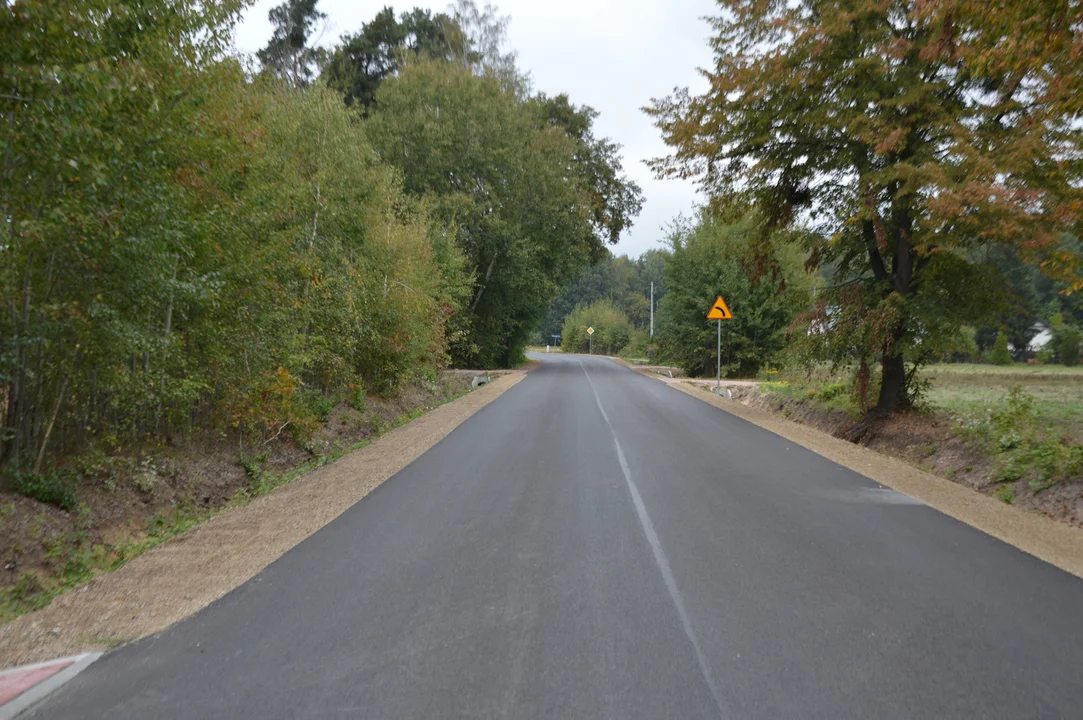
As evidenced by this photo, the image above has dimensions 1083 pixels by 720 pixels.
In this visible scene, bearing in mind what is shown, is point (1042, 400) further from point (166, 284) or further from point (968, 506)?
point (166, 284)

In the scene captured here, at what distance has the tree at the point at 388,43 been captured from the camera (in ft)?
135

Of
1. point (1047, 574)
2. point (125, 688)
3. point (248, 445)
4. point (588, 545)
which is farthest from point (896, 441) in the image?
point (125, 688)

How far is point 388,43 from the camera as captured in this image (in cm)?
4278

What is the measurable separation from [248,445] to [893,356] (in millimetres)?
11583

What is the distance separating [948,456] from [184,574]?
10997 millimetres

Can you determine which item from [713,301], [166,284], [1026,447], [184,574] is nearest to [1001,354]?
[713,301]

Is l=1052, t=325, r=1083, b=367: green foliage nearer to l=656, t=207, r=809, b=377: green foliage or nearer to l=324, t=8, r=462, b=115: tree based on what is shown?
l=656, t=207, r=809, b=377: green foliage

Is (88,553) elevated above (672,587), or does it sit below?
below

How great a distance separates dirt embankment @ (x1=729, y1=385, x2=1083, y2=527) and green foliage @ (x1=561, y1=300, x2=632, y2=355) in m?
62.2

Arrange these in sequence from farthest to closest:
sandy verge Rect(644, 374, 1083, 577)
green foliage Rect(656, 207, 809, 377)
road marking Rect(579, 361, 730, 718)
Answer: green foliage Rect(656, 207, 809, 377), sandy verge Rect(644, 374, 1083, 577), road marking Rect(579, 361, 730, 718)

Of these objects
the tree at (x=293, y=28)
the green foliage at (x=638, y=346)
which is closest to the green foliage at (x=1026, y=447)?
the tree at (x=293, y=28)

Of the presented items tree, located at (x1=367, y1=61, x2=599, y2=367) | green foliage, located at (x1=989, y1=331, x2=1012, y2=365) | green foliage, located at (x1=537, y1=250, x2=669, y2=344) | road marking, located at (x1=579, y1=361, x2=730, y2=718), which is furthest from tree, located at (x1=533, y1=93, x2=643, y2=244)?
green foliage, located at (x1=537, y1=250, x2=669, y2=344)

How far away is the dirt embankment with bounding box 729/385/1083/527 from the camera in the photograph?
848 cm

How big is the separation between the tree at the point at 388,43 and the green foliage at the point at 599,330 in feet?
134
